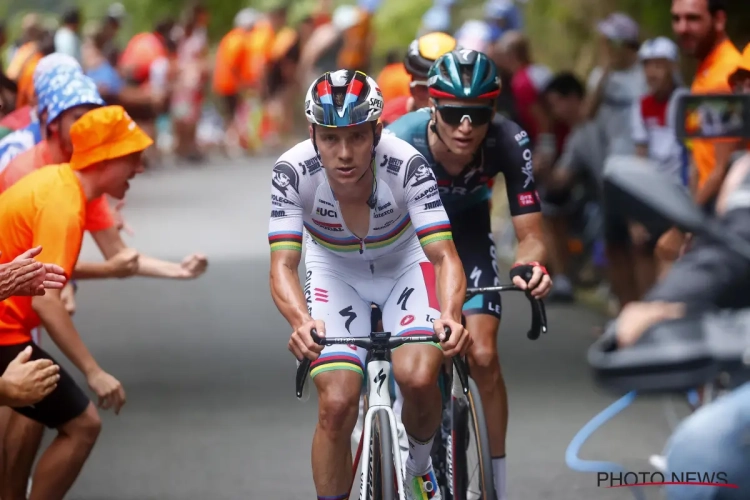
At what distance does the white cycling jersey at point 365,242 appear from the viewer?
6117 millimetres

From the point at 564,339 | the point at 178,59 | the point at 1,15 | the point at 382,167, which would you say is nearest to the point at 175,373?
the point at 564,339

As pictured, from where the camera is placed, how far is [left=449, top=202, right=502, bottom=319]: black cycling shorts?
286 inches

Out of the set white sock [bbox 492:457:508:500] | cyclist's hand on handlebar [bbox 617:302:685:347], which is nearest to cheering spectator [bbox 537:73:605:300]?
white sock [bbox 492:457:508:500]

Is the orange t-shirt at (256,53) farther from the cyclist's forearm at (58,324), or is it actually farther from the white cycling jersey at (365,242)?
the cyclist's forearm at (58,324)

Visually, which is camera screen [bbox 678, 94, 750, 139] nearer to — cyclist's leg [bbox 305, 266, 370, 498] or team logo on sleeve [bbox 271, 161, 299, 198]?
cyclist's leg [bbox 305, 266, 370, 498]

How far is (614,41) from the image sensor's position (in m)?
12.8

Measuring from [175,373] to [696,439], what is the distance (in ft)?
25.9

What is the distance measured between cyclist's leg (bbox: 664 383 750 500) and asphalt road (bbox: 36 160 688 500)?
3.86 meters

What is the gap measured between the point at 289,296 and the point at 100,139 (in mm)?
1411

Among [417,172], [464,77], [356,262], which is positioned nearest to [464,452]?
[356,262]

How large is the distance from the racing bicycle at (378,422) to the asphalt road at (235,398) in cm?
200

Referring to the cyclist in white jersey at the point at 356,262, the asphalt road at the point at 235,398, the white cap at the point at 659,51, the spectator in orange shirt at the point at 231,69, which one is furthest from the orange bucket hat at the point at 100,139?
the spectator in orange shirt at the point at 231,69

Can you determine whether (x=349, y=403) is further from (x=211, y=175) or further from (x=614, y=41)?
(x=211, y=175)

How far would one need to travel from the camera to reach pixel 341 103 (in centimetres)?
591
